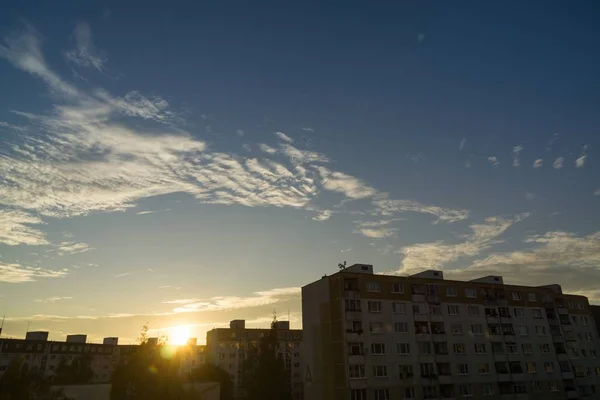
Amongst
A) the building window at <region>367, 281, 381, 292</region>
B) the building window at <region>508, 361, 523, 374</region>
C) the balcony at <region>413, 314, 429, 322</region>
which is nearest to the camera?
the building window at <region>367, 281, 381, 292</region>

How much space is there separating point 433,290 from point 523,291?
78.0ft

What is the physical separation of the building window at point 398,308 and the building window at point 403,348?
17.2 feet

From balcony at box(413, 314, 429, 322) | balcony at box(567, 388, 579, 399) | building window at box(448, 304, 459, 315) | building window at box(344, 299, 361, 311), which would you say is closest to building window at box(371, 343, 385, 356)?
building window at box(344, 299, 361, 311)

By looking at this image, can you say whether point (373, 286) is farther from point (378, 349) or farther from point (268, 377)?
point (268, 377)

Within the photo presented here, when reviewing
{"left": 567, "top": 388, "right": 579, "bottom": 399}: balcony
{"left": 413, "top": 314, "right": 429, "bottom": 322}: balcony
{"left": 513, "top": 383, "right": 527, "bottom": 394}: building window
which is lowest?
{"left": 567, "top": 388, "right": 579, "bottom": 399}: balcony

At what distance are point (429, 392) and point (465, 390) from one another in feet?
24.7

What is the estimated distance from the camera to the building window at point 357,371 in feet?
200

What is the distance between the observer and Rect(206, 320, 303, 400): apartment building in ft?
A: 456

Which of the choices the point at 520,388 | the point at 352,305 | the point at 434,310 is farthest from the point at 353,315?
the point at 520,388

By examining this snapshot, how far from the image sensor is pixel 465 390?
67062mm

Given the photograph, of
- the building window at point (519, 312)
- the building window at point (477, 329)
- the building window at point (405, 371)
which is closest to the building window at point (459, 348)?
the building window at point (477, 329)

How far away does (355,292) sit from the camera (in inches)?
2613

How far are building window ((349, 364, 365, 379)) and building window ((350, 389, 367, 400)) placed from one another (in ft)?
6.20

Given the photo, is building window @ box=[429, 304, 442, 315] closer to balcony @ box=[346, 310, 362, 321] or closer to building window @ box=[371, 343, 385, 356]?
building window @ box=[371, 343, 385, 356]
